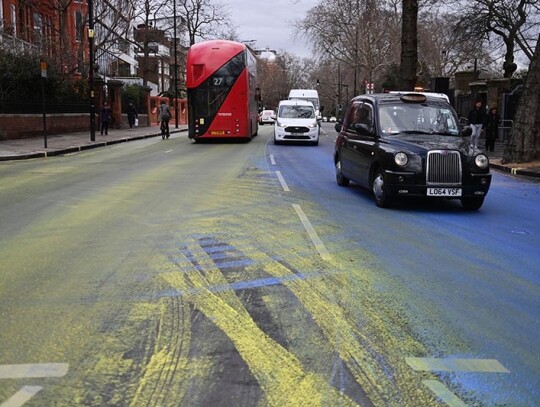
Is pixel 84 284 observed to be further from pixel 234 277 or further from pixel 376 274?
pixel 376 274

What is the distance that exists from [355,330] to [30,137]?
85.9 ft

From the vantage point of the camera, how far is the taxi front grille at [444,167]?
9188 mm

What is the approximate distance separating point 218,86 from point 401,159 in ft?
58.4

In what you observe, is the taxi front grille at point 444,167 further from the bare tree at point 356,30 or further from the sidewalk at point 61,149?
the bare tree at point 356,30

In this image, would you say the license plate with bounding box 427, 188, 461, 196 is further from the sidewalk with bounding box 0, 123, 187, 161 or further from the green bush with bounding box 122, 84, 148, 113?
the green bush with bounding box 122, 84, 148, 113

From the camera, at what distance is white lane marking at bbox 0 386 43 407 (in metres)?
3.30

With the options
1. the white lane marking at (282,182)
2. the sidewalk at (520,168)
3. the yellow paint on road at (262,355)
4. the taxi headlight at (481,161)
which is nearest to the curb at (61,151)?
the white lane marking at (282,182)

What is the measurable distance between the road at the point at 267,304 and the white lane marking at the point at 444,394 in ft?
0.05

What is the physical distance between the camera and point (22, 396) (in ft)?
11.1

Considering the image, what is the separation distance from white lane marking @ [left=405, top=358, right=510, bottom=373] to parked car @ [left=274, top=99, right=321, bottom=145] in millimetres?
22770

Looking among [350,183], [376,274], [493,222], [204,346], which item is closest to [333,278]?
[376,274]

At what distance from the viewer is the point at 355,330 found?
14.5 ft

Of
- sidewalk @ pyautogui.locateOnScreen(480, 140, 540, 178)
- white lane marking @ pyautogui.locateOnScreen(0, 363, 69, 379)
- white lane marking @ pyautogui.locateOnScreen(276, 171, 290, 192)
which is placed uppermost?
sidewalk @ pyautogui.locateOnScreen(480, 140, 540, 178)

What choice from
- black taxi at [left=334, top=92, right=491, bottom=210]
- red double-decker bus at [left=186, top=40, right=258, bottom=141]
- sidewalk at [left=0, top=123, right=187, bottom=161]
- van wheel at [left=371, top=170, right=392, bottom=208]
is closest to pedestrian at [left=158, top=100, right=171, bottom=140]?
sidewalk at [left=0, top=123, right=187, bottom=161]
